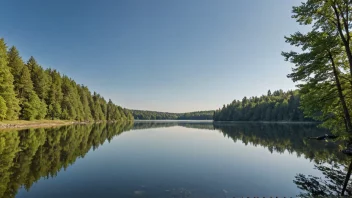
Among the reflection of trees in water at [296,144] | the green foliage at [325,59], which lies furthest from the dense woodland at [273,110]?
the green foliage at [325,59]

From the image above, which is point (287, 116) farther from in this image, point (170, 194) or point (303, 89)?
point (170, 194)

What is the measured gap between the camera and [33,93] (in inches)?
2601

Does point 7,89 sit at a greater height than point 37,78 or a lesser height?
lesser

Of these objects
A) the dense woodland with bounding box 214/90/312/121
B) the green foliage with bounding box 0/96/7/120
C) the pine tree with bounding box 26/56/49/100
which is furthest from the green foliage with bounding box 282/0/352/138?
the dense woodland with bounding box 214/90/312/121

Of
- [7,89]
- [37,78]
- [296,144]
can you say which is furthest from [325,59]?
[37,78]

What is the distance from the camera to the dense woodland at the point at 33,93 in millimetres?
52250

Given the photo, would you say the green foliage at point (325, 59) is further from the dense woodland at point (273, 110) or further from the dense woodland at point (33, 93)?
the dense woodland at point (273, 110)

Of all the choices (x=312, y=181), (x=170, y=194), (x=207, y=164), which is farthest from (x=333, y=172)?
(x=170, y=194)

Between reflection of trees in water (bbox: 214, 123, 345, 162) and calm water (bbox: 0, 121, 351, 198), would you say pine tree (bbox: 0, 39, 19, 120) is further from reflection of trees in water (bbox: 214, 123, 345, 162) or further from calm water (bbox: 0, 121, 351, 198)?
reflection of trees in water (bbox: 214, 123, 345, 162)

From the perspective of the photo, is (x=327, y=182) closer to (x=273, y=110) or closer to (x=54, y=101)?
(x=54, y=101)

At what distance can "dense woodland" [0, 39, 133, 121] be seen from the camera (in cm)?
5225

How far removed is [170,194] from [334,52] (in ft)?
58.8

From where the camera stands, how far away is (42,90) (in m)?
76.4

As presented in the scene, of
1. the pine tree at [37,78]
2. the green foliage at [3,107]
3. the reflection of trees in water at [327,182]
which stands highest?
the pine tree at [37,78]
